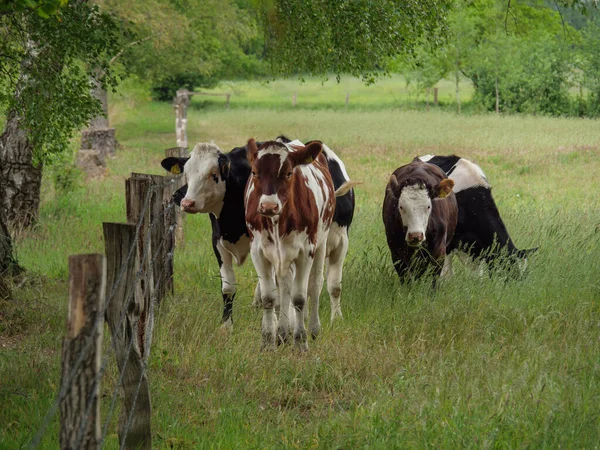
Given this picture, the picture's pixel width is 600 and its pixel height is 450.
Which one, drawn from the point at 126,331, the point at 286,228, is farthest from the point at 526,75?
the point at 126,331

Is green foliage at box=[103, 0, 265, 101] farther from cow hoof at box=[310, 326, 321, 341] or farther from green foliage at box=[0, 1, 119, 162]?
cow hoof at box=[310, 326, 321, 341]

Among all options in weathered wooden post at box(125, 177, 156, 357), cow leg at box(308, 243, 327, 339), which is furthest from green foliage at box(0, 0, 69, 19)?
cow leg at box(308, 243, 327, 339)

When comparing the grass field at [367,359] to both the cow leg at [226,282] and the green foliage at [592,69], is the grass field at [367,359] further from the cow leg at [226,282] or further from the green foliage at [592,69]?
the green foliage at [592,69]

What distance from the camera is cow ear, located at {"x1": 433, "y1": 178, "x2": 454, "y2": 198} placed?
27.5ft

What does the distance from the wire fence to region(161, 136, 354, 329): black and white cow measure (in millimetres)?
1523

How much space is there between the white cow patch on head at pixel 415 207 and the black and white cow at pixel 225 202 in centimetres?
60

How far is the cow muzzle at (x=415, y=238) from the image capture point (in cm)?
806

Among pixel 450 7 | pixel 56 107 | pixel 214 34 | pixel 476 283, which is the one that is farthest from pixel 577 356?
→ pixel 214 34

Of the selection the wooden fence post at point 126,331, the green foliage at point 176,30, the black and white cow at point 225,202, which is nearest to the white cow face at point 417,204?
the black and white cow at point 225,202

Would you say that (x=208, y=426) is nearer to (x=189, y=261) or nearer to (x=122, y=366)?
(x=122, y=366)

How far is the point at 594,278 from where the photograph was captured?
29.3ft

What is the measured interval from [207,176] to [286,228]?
1.21 metres

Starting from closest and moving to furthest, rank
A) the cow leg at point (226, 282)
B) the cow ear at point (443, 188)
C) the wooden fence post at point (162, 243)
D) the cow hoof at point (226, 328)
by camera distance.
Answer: the wooden fence post at point (162, 243)
the cow hoof at point (226, 328)
the cow leg at point (226, 282)
the cow ear at point (443, 188)

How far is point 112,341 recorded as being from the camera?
12.6 feet
